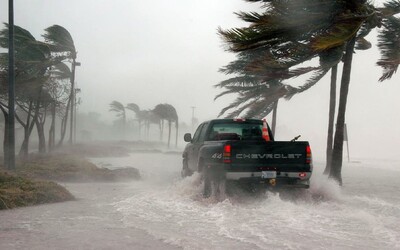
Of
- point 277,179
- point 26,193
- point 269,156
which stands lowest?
point 26,193

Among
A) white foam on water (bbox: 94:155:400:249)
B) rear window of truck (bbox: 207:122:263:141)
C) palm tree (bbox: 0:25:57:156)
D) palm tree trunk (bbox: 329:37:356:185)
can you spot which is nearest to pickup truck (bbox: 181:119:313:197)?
white foam on water (bbox: 94:155:400:249)

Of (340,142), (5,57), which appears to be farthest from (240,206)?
(5,57)

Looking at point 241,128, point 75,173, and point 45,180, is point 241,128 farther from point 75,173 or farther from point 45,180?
point 75,173

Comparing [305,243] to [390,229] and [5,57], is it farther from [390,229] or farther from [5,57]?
[5,57]

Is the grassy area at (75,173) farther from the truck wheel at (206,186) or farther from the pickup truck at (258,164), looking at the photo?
the pickup truck at (258,164)

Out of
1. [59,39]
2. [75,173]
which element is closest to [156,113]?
[59,39]

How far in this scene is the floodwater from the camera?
5551mm

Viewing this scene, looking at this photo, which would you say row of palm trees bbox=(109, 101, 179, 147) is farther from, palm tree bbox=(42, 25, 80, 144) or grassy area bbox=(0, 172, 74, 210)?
grassy area bbox=(0, 172, 74, 210)

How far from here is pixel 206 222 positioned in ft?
22.6

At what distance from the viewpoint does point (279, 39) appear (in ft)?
35.8

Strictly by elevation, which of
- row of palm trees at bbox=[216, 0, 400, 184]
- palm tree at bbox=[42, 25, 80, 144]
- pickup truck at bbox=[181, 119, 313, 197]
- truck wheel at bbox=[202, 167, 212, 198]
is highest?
palm tree at bbox=[42, 25, 80, 144]

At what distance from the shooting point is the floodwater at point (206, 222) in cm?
555

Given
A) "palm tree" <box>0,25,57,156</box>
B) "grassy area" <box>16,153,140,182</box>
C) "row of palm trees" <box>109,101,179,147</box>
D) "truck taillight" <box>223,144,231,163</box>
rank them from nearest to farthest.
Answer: "truck taillight" <box>223,144,231,163</box>, "grassy area" <box>16,153,140,182</box>, "palm tree" <box>0,25,57,156</box>, "row of palm trees" <box>109,101,179,147</box>

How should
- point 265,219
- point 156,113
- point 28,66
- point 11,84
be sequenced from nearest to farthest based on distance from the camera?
1. point 265,219
2. point 11,84
3. point 28,66
4. point 156,113
